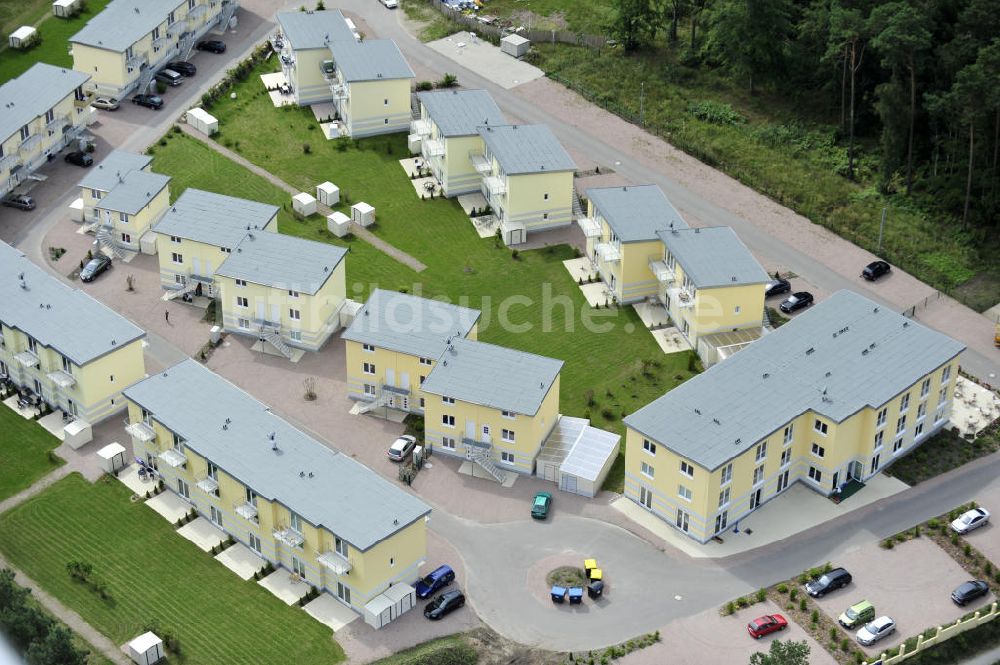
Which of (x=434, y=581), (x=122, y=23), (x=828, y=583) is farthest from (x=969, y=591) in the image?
(x=122, y=23)

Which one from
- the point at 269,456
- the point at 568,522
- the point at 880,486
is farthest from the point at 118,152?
the point at 880,486

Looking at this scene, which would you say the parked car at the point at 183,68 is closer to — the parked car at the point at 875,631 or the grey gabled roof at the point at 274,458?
the grey gabled roof at the point at 274,458

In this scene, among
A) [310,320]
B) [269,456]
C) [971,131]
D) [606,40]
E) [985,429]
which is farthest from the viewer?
[606,40]

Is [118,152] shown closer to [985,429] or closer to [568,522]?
[568,522]

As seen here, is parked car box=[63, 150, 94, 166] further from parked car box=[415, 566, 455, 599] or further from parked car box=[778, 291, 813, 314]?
parked car box=[778, 291, 813, 314]

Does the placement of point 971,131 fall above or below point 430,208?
above

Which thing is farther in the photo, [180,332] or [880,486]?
[180,332]

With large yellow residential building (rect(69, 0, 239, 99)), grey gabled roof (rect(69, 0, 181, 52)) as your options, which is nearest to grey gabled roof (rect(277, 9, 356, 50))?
large yellow residential building (rect(69, 0, 239, 99))
